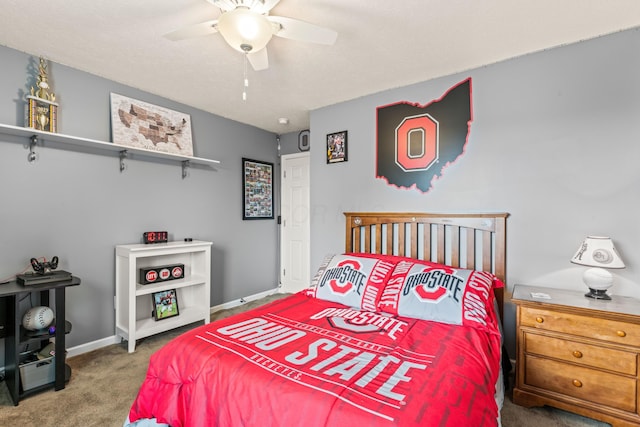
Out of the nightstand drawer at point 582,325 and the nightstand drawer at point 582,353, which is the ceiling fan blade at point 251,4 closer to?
the nightstand drawer at point 582,325

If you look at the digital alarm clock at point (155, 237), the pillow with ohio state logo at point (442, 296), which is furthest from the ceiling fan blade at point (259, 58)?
the digital alarm clock at point (155, 237)

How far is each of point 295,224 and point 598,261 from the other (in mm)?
3379

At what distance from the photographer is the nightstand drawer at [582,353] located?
5.63 ft

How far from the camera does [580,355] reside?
1.82 metres

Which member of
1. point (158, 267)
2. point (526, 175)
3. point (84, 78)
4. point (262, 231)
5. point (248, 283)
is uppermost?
point (84, 78)

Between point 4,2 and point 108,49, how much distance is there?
0.57 m

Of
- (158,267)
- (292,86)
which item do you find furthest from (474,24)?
(158,267)

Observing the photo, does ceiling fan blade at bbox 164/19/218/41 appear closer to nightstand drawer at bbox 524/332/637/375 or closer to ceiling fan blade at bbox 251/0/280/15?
ceiling fan blade at bbox 251/0/280/15

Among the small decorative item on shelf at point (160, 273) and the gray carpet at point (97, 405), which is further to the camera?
the small decorative item on shelf at point (160, 273)

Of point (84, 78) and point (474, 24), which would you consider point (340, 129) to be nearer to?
point (474, 24)

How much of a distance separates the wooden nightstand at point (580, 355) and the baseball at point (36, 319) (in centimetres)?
322

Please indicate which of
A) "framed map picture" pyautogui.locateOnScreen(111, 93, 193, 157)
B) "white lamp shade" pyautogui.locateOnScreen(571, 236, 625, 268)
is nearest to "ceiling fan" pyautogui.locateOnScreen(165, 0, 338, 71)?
"framed map picture" pyautogui.locateOnScreen(111, 93, 193, 157)

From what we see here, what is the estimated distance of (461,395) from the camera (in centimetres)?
118

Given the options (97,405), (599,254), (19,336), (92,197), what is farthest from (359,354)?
(92,197)
